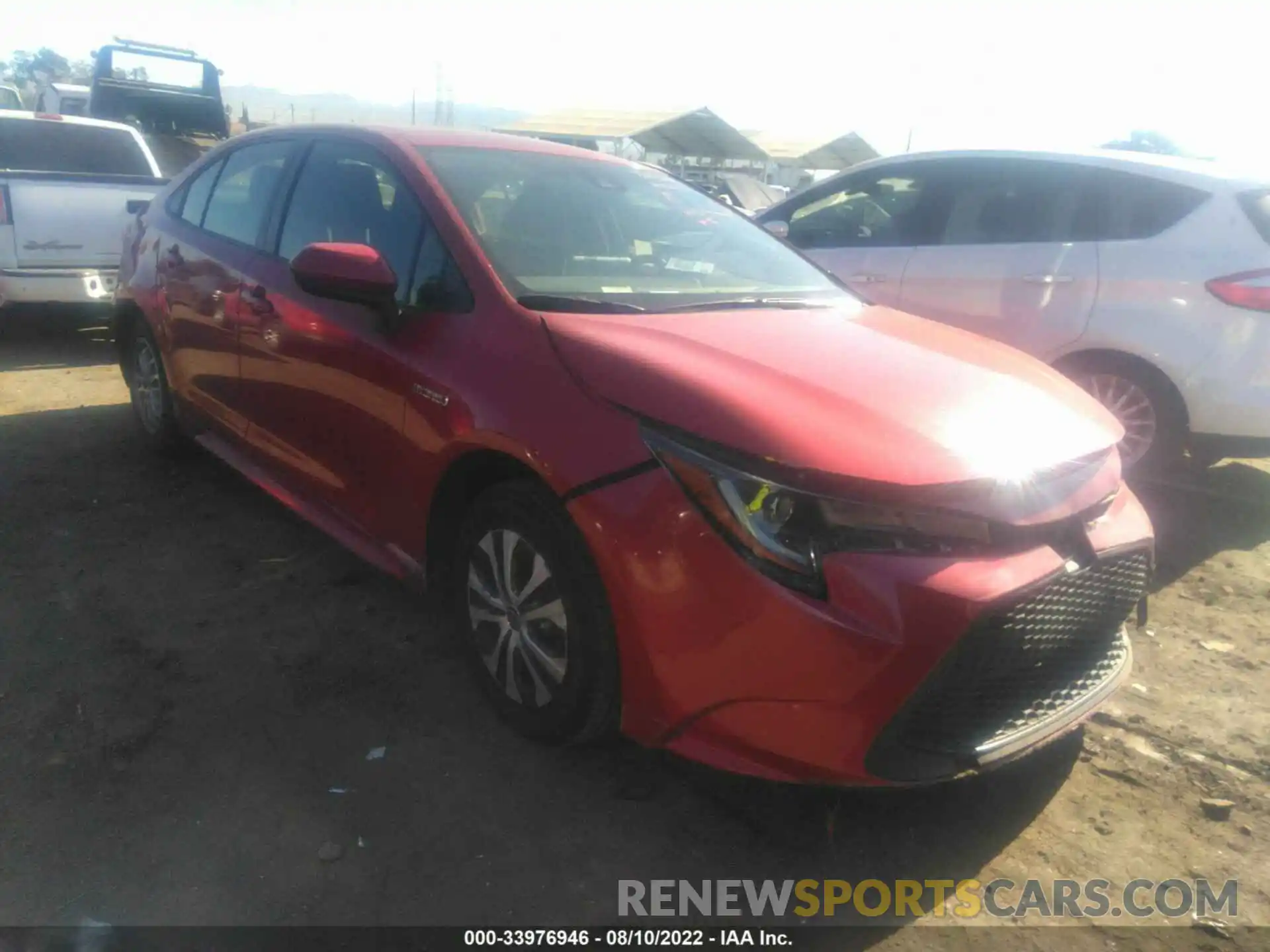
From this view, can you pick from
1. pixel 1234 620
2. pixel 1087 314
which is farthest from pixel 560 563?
pixel 1087 314

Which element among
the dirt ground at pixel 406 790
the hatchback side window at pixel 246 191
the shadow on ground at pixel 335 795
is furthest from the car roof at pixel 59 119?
the shadow on ground at pixel 335 795

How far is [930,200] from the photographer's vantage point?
5688mm

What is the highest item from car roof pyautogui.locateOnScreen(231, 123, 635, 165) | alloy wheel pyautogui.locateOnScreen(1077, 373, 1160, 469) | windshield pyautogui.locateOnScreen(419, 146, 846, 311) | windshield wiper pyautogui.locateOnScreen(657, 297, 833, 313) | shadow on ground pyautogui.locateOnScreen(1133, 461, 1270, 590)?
car roof pyautogui.locateOnScreen(231, 123, 635, 165)

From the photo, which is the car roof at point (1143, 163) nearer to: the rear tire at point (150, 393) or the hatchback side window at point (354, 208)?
the hatchback side window at point (354, 208)

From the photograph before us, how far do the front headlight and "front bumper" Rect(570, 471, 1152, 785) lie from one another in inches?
1.3

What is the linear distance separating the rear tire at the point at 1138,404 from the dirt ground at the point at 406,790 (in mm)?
1216

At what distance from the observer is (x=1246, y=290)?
4.47 meters

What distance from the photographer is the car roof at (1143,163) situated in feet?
15.6

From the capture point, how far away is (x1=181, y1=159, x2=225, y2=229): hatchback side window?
448 cm

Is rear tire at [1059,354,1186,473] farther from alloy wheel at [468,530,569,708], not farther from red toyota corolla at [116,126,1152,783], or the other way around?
alloy wheel at [468,530,569,708]

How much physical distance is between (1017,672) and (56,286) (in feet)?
22.4

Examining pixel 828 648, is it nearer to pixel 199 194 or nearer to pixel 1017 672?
pixel 1017 672

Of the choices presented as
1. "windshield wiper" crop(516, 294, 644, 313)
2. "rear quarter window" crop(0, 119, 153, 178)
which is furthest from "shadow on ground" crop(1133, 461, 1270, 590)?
"rear quarter window" crop(0, 119, 153, 178)

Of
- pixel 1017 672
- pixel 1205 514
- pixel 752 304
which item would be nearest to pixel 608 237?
pixel 752 304
